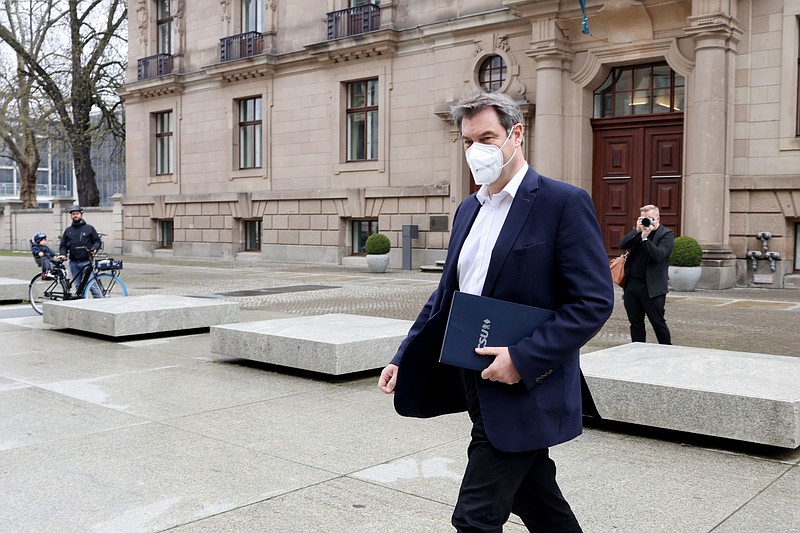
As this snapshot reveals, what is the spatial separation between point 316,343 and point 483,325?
518cm

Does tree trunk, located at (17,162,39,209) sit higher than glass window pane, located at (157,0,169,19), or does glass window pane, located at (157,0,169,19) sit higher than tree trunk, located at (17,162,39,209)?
glass window pane, located at (157,0,169,19)

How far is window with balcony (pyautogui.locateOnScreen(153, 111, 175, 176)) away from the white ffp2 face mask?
33389 millimetres

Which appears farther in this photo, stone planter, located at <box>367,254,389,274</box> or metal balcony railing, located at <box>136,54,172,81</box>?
metal balcony railing, located at <box>136,54,172,81</box>

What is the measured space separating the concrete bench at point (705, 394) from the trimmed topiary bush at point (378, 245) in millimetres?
17775

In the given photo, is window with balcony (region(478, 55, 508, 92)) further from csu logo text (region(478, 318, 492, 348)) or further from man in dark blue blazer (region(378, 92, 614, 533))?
csu logo text (region(478, 318, 492, 348))

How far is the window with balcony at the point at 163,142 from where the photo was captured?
1379 inches

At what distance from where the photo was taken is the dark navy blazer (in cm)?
284

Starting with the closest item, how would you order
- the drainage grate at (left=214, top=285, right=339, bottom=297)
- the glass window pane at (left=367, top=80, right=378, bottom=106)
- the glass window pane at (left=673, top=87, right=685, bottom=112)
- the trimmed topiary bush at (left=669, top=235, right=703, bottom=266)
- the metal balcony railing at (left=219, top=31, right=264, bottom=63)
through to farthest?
the drainage grate at (left=214, top=285, right=339, bottom=297) → the trimmed topiary bush at (left=669, top=235, right=703, bottom=266) → the glass window pane at (left=673, top=87, right=685, bottom=112) → the glass window pane at (left=367, top=80, right=378, bottom=106) → the metal balcony railing at (left=219, top=31, right=264, bottom=63)

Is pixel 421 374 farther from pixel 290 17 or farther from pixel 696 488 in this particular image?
pixel 290 17

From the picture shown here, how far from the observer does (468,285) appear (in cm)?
313

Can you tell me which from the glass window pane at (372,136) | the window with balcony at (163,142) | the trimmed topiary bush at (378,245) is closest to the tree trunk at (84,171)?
the window with balcony at (163,142)

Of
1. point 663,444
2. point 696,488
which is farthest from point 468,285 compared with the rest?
point 663,444

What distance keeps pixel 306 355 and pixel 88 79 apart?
34193mm

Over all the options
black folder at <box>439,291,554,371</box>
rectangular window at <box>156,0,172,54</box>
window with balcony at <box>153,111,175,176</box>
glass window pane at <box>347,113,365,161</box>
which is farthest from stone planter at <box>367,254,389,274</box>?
black folder at <box>439,291,554,371</box>
